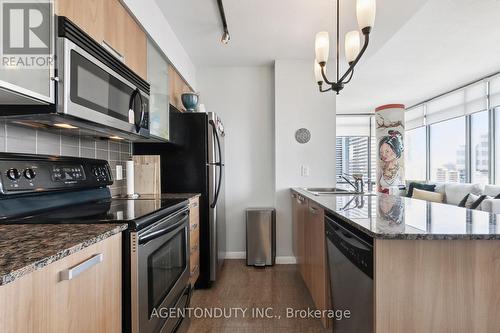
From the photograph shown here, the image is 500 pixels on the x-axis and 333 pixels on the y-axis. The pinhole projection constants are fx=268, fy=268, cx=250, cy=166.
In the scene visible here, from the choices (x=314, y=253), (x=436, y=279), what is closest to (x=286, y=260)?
(x=314, y=253)

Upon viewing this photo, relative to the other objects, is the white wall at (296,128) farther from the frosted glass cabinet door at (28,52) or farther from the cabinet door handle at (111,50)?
the frosted glass cabinet door at (28,52)

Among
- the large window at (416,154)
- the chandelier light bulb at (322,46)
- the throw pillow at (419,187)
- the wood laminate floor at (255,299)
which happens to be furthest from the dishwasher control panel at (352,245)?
the large window at (416,154)

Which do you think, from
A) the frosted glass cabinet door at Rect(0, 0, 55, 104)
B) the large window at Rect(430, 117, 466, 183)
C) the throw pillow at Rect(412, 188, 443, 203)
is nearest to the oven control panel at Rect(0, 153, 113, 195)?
the frosted glass cabinet door at Rect(0, 0, 55, 104)

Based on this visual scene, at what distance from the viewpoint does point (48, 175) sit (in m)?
1.28

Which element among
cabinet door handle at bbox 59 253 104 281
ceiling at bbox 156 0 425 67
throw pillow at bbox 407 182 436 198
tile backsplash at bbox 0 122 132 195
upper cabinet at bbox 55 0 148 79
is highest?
ceiling at bbox 156 0 425 67

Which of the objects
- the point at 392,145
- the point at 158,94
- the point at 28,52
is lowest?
the point at 392,145

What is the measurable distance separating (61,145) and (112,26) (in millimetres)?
725

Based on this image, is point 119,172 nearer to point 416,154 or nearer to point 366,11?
point 366,11

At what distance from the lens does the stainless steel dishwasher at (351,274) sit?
3.49 feet

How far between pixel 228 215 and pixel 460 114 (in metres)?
4.75

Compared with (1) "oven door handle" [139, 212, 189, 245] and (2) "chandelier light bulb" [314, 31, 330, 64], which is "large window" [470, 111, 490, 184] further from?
(1) "oven door handle" [139, 212, 189, 245]

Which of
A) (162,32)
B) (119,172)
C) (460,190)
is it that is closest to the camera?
(119,172)

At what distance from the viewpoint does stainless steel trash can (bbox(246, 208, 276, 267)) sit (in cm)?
315

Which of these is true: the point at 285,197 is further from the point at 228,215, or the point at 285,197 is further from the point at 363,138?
the point at 363,138
